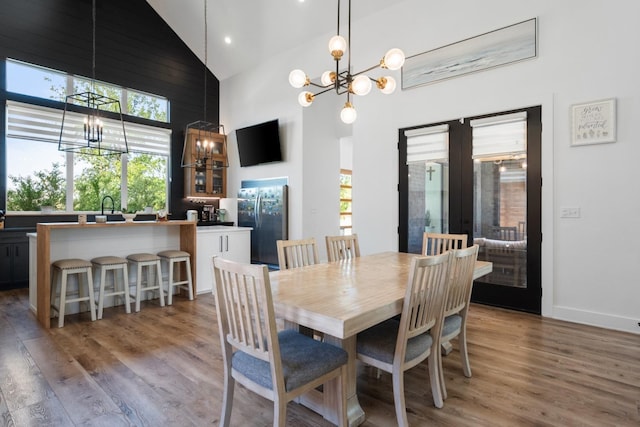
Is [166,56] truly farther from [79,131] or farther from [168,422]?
[168,422]

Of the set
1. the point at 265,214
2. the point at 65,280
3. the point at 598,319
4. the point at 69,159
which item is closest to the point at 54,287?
the point at 65,280

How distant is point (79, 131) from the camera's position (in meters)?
5.78

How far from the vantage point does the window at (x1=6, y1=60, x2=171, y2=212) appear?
5238mm

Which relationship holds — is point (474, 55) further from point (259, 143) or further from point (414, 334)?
point (259, 143)

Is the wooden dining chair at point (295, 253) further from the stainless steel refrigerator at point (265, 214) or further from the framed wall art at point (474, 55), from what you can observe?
the stainless steel refrigerator at point (265, 214)

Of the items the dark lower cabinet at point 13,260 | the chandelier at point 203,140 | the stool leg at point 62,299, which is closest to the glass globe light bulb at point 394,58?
the stool leg at point 62,299

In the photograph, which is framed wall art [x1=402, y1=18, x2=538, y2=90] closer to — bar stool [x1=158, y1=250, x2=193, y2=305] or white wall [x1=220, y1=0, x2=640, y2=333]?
white wall [x1=220, y1=0, x2=640, y2=333]

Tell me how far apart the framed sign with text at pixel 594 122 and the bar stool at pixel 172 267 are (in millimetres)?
4617

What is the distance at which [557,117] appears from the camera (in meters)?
3.70

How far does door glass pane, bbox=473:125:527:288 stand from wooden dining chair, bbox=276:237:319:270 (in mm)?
2334

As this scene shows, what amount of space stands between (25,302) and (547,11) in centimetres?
692

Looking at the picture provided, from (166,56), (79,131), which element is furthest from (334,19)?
(79,131)

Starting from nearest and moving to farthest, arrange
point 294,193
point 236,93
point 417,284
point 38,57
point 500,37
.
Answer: point 417,284
point 500,37
point 38,57
point 294,193
point 236,93

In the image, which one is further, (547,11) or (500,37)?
(500,37)
